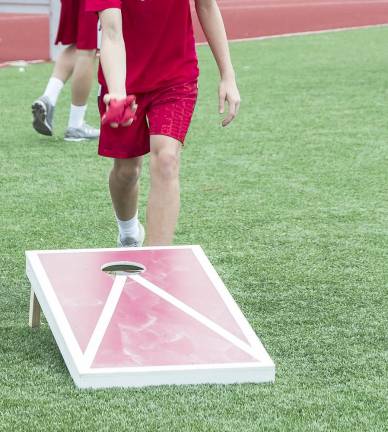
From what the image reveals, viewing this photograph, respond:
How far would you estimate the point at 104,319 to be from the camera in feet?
11.9

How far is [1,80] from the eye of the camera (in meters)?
10.9

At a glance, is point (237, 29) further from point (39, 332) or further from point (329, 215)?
point (39, 332)

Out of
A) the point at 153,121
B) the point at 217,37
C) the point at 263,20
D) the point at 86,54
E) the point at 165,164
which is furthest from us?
the point at 263,20

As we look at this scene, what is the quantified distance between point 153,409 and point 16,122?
563 cm

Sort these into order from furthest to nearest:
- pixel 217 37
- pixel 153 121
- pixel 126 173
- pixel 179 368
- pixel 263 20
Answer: pixel 263 20 < pixel 126 173 < pixel 217 37 < pixel 153 121 < pixel 179 368

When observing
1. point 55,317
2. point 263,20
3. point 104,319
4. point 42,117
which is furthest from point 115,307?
point 263,20

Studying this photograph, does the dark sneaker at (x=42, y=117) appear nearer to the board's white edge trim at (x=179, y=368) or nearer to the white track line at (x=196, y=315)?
the white track line at (x=196, y=315)

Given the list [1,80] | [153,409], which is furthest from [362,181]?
[1,80]

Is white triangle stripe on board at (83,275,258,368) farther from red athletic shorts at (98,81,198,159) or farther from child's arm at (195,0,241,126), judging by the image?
child's arm at (195,0,241,126)

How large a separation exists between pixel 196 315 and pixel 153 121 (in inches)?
41.2

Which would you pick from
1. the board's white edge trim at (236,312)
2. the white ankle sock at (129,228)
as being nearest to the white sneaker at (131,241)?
the white ankle sock at (129,228)

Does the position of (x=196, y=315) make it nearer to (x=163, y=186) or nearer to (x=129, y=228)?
(x=163, y=186)

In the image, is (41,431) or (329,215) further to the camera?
(329,215)

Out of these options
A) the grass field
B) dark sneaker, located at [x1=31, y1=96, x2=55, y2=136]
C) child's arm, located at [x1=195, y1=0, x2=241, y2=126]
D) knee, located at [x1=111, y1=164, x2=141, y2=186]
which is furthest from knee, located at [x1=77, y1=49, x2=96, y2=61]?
child's arm, located at [x1=195, y1=0, x2=241, y2=126]
